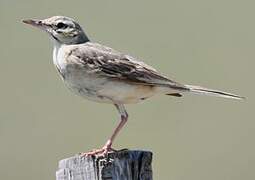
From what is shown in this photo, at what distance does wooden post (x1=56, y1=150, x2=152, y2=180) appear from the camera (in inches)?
264

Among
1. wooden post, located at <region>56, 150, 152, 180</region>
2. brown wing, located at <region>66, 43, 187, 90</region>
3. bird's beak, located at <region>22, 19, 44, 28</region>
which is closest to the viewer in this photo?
wooden post, located at <region>56, 150, 152, 180</region>

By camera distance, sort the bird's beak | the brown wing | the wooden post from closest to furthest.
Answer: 1. the wooden post
2. the brown wing
3. the bird's beak

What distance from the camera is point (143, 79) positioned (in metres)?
8.41

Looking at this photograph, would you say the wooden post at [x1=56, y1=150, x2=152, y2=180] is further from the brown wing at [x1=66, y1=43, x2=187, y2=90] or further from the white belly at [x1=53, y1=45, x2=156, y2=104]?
the brown wing at [x1=66, y1=43, x2=187, y2=90]

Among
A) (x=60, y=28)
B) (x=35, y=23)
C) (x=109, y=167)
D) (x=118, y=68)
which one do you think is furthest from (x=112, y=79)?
(x=109, y=167)

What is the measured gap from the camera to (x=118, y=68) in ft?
27.9

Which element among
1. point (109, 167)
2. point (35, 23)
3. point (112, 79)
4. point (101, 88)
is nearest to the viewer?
point (109, 167)

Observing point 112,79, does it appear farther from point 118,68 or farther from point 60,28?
point 60,28

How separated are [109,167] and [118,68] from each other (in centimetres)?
191

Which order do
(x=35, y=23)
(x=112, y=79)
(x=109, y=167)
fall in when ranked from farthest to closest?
(x=35, y=23) → (x=112, y=79) → (x=109, y=167)

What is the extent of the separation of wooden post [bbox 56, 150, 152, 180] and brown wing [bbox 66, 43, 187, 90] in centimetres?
167

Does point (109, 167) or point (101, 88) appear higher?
point (101, 88)

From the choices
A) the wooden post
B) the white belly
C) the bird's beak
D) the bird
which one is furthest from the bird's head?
the wooden post

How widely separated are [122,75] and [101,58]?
0.91 feet
